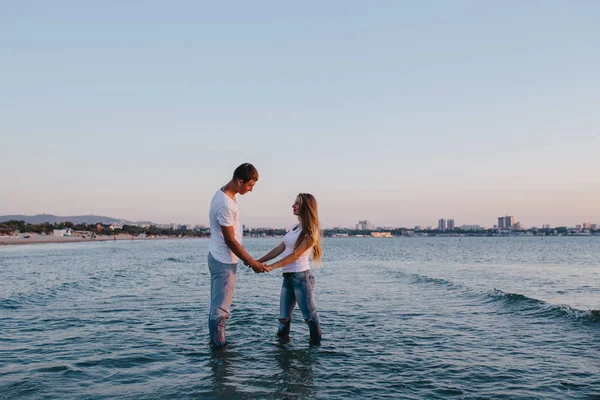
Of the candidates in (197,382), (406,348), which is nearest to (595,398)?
(406,348)

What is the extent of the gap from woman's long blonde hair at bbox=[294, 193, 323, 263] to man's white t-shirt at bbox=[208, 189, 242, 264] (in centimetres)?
115

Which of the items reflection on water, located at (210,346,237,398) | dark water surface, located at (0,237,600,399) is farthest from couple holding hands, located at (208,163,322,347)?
dark water surface, located at (0,237,600,399)

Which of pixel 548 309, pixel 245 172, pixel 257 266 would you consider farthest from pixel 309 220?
pixel 548 309

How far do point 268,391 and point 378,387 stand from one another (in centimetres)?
139

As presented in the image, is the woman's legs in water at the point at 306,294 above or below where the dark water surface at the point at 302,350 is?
above

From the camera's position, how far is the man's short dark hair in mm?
7164

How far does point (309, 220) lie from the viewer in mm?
7922

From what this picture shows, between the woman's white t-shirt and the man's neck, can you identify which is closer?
the man's neck

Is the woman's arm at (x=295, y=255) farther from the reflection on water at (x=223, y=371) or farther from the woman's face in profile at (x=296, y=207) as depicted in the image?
the reflection on water at (x=223, y=371)

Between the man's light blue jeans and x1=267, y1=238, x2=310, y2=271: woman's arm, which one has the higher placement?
x1=267, y1=238, x2=310, y2=271: woman's arm

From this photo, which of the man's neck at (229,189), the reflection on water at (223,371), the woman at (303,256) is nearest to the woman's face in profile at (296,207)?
the woman at (303,256)

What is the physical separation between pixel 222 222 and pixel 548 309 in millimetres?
10520

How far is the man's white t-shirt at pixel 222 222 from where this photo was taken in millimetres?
6934

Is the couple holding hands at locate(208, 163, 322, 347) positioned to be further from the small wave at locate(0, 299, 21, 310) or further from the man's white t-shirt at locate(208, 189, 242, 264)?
the small wave at locate(0, 299, 21, 310)
